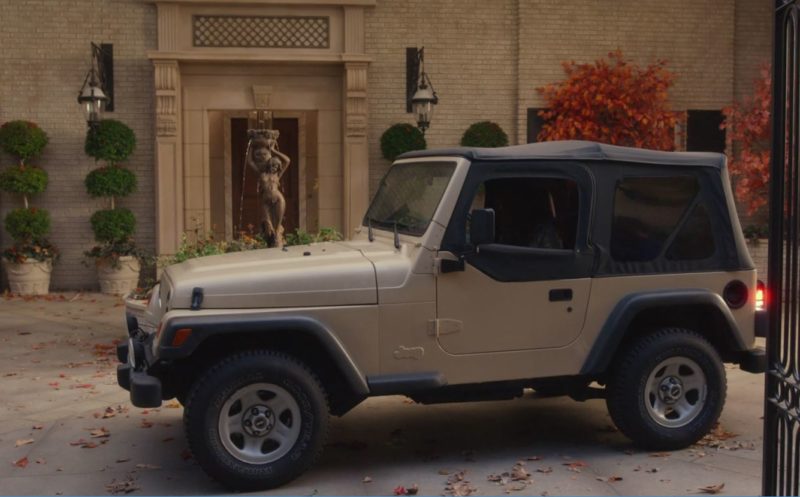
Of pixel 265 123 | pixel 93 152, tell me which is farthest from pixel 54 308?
pixel 265 123

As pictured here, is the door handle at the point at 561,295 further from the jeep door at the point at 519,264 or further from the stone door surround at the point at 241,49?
the stone door surround at the point at 241,49

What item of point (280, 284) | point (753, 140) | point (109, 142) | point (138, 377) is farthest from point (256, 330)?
point (753, 140)

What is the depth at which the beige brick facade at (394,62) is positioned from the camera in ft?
49.2

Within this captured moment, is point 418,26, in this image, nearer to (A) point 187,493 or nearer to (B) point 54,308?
(B) point 54,308

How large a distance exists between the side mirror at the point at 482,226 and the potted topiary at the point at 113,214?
10141 mm

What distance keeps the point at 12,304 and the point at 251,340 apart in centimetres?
941

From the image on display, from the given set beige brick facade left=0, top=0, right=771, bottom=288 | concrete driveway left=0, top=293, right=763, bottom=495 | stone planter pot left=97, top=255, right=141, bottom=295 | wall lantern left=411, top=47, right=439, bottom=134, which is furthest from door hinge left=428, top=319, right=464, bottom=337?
stone planter pot left=97, top=255, right=141, bottom=295

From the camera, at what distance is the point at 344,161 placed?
50.6 ft

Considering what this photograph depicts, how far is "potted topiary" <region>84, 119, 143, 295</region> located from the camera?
1470 cm

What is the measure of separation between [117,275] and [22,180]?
1936mm

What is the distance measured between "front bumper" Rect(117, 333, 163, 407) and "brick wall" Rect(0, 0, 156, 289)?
9363mm

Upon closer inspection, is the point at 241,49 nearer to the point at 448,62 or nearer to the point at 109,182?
the point at 109,182

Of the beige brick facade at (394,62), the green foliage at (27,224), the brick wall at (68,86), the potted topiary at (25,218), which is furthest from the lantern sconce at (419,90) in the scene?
the green foliage at (27,224)

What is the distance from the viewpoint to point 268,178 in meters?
10.3
